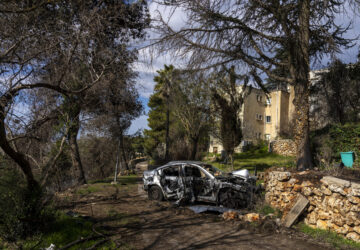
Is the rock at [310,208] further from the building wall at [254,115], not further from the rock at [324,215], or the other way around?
the building wall at [254,115]

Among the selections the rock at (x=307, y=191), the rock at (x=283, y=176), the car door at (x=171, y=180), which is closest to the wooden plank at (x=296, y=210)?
the rock at (x=307, y=191)

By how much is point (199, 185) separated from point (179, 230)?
288 cm

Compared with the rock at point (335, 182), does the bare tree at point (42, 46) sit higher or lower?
higher

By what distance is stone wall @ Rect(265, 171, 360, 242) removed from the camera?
6.23m

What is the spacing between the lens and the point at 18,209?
5664mm

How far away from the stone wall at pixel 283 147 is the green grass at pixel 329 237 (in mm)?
18666

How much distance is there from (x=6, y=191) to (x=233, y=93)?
46.0 ft

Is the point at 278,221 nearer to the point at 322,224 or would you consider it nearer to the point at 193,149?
the point at 322,224

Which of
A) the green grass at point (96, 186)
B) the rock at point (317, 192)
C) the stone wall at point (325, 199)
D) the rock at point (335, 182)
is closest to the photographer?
the stone wall at point (325, 199)

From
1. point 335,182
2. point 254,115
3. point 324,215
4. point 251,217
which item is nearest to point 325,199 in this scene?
point 324,215

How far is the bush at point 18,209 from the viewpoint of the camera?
5.45m

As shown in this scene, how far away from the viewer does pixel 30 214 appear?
597 cm

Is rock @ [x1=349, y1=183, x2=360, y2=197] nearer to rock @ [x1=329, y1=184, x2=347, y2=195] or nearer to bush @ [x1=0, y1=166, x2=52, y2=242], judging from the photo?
rock @ [x1=329, y1=184, x2=347, y2=195]

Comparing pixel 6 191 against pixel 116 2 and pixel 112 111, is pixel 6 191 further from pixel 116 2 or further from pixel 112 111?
pixel 112 111
